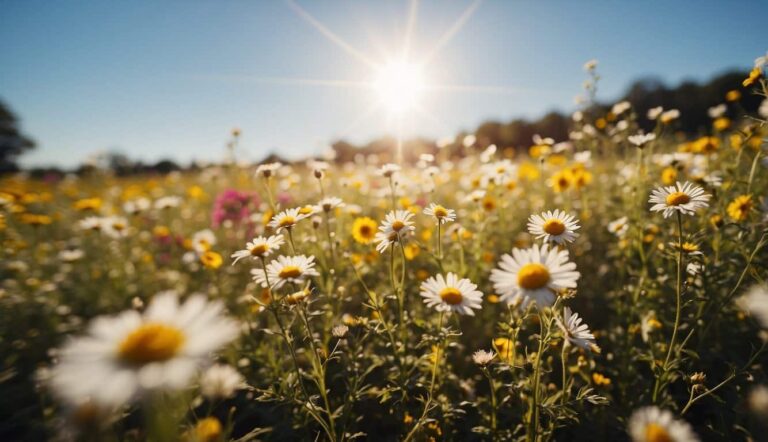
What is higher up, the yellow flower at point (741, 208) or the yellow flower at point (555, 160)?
the yellow flower at point (555, 160)

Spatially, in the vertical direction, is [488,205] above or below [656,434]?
above

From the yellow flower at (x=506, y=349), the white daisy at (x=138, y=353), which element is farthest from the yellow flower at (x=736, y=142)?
the white daisy at (x=138, y=353)

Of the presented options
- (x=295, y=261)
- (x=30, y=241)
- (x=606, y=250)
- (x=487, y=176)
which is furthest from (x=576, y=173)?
(x=30, y=241)

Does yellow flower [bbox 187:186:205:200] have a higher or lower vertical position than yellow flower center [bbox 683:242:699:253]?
higher

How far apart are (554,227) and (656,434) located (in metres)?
0.78

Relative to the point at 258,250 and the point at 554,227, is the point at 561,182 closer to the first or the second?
the point at 554,227

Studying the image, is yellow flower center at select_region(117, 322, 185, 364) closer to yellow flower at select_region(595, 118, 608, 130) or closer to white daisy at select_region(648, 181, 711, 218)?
white daisy at select_region(648, 181, 711, 218)

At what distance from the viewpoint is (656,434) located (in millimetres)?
968

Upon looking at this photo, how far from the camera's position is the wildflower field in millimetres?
992

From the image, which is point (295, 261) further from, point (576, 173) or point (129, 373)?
point (576, 173)

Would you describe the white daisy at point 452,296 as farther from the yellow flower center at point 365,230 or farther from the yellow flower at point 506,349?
the yellow flower center at point 365,230

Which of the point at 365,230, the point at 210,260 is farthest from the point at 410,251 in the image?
the point at 210,260

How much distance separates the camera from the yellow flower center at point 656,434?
0.96 metres

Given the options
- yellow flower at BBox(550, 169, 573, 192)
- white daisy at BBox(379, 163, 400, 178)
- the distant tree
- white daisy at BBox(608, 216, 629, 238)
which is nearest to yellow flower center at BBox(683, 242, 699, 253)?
white daisy at BBox(608, 216, 629, 238)
